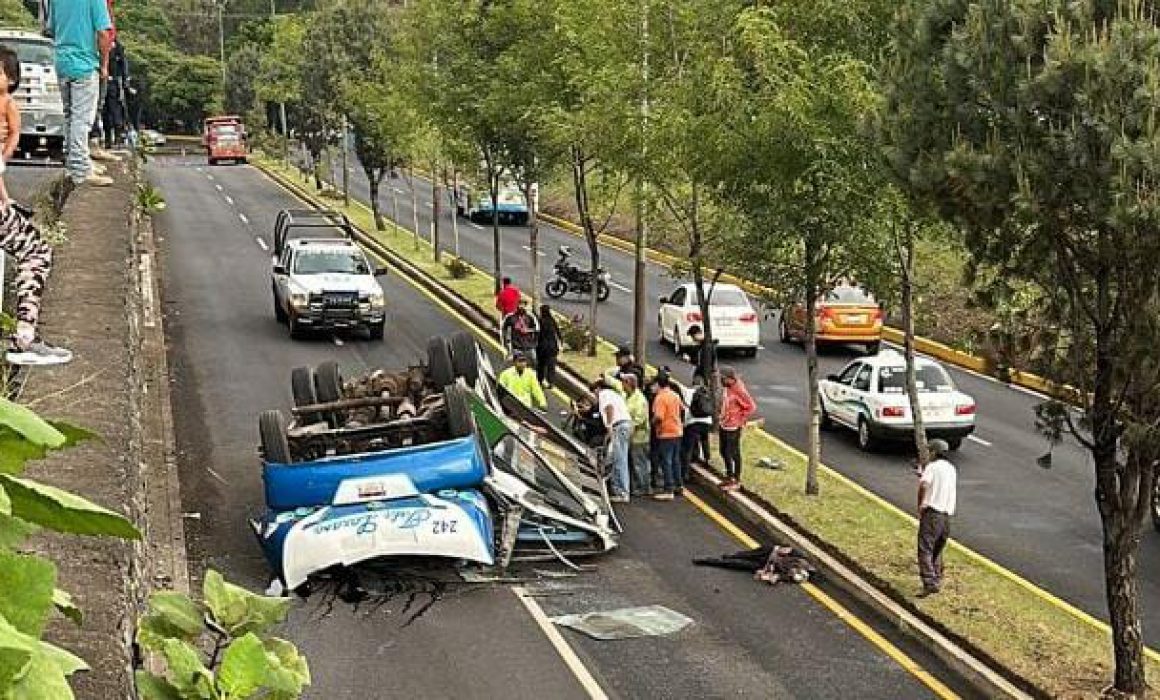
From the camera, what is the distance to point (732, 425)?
740 inches

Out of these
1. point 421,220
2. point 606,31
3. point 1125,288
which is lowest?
point 421,220

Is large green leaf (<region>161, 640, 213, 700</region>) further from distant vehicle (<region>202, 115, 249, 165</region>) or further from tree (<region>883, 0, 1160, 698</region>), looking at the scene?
distant vehicle (<region>202, 115, 249, 165</region>)

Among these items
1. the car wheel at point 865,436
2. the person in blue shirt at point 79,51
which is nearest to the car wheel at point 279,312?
the car wheel at point 865,436

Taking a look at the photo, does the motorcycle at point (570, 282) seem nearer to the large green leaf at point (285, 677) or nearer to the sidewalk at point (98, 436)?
the sidewalk at point (98, 436)

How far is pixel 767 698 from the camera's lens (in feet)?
40.5

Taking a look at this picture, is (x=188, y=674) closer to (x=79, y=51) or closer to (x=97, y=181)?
(x=79, y=51)

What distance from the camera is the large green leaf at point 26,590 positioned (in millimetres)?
1729

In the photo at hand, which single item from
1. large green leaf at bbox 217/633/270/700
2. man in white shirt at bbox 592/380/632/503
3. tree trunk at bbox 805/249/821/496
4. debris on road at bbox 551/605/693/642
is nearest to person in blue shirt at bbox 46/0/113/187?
debris on road at bbox 551/605/693/642

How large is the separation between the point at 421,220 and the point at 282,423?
1661 inches

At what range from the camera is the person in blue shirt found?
13070 millimetres

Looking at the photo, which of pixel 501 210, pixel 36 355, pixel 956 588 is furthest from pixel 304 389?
pixel 501 210

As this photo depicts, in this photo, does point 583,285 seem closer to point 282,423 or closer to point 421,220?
point 421,220

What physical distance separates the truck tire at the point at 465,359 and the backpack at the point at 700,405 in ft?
9.60

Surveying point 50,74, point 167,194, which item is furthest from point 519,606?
point 167,194
